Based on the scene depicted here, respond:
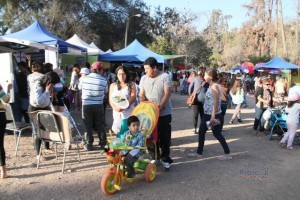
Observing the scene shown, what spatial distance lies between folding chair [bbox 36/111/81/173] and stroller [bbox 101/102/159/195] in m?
0.83

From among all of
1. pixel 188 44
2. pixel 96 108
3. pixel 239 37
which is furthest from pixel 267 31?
pixel 96 108

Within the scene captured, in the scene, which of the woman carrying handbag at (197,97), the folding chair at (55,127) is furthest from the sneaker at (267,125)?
the folding chair at (55,127)

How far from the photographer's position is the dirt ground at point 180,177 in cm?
469

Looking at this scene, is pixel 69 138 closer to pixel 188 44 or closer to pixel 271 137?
pixel 271 137

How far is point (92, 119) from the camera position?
6816 millimetres

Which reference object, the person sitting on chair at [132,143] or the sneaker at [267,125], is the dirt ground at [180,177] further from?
the sneaker at [267,125]

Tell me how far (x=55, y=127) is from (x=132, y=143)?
1296mm

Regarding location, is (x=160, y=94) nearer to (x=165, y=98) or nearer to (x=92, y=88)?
(x=165, y=98)

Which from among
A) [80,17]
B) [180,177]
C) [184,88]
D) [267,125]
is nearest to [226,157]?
[180,177]

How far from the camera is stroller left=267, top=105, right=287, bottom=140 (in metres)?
8.59

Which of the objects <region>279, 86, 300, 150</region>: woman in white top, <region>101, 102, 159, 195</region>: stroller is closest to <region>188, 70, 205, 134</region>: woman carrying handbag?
<region>279, 86, 300, 150</region>: woman in white top

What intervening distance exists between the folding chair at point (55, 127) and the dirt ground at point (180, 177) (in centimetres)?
52

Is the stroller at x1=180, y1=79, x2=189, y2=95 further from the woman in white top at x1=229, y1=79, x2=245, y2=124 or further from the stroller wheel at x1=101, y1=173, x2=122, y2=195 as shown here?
the stroller wheel at x1=101, y1=173, x2=122, y2=195

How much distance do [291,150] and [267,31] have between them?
4573 cm
